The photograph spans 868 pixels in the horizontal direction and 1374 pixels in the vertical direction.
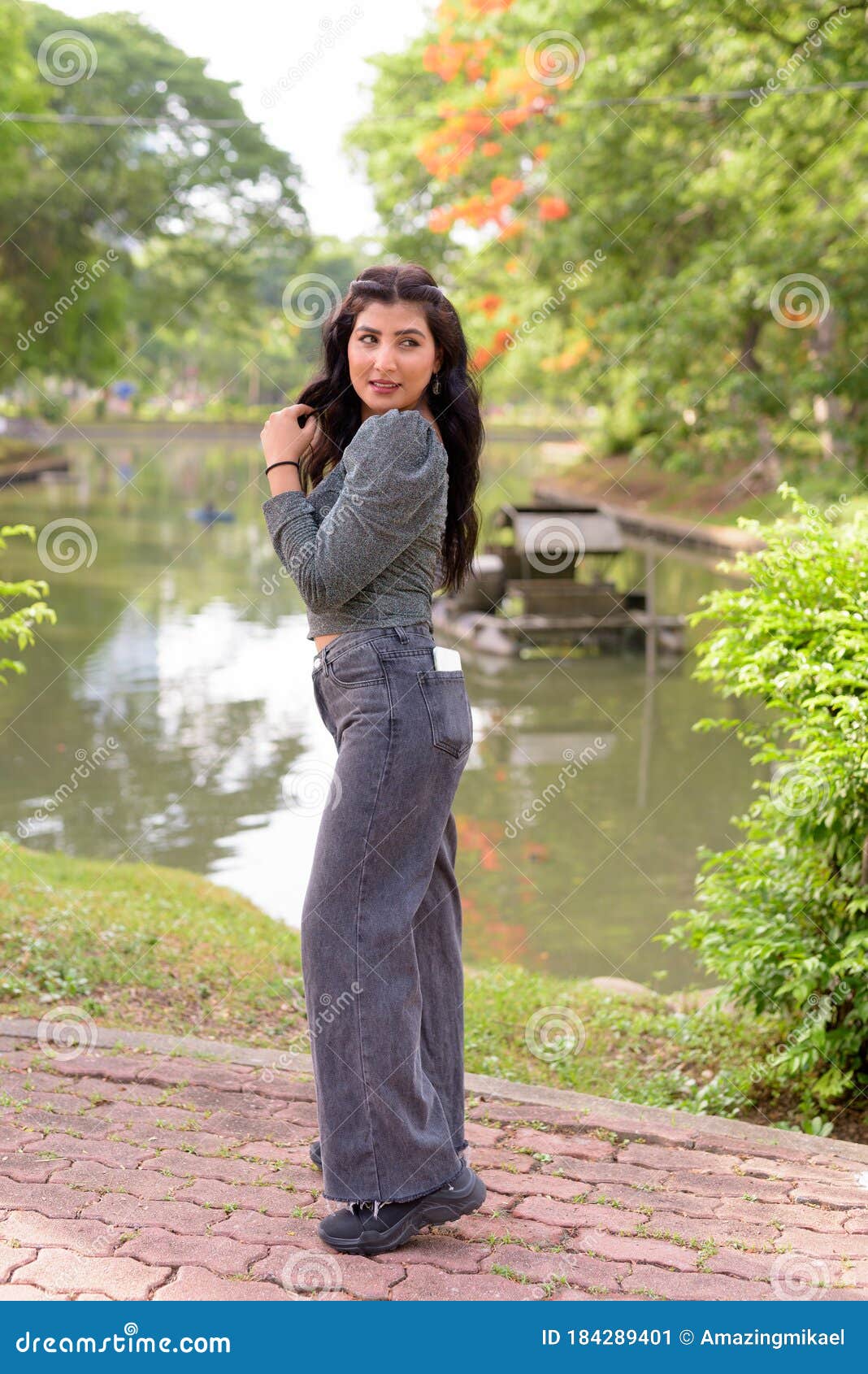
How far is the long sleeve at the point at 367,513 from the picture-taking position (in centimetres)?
254

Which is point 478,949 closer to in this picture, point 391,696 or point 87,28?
point 391,696

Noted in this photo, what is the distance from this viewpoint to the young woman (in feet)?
8.50

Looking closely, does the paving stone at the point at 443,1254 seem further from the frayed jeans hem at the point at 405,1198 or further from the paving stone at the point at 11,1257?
the paving stone at the point at 11,1257

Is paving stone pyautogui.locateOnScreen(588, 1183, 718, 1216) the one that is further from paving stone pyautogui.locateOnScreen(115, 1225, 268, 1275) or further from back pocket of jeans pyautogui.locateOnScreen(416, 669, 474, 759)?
back pocket of jeans pyautogui.locateOnScreen(416, 669, 474, 759)

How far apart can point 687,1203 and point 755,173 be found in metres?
16.0

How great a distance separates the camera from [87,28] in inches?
1473

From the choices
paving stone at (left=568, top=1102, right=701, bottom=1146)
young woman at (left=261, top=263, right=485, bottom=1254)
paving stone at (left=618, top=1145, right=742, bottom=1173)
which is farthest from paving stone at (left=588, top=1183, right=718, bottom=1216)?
young woman at (left=261, top=263, right=485, bottom=1254)

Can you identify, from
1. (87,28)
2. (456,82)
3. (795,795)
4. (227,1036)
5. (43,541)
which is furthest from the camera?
(87,28)

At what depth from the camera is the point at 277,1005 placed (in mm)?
4727

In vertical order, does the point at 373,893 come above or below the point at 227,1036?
above

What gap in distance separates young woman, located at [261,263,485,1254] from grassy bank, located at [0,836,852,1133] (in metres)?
1.57

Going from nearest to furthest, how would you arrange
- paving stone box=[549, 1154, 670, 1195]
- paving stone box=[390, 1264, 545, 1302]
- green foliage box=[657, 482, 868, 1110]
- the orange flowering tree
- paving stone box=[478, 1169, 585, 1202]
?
paving stone box=[390, 1264, 545, 1302], paving stone box=[478, 1169, 585, 1202], paving stone box=[549, 1154, 670, 1195], green foliage box=[657, 482, 868, 1110], the orange flowering tree

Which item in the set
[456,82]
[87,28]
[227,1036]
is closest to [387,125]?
[456,82]

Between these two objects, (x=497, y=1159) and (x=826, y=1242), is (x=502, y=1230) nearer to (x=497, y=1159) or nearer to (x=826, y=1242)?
(x=497, y=1159)
